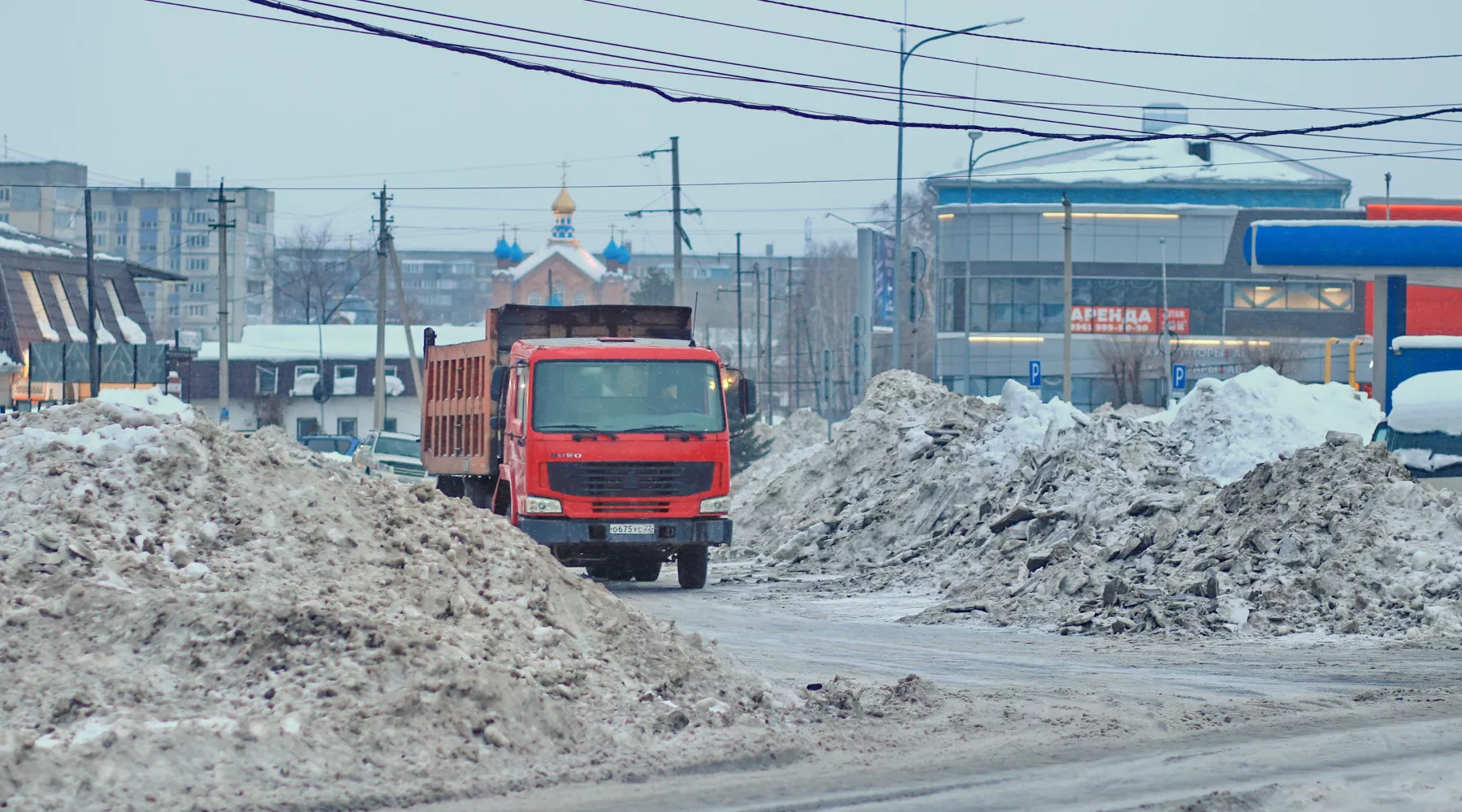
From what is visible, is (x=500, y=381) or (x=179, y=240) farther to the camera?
(x=179, y=240)

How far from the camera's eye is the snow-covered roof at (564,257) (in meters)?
145

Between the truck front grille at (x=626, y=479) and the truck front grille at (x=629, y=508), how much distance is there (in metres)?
0.08

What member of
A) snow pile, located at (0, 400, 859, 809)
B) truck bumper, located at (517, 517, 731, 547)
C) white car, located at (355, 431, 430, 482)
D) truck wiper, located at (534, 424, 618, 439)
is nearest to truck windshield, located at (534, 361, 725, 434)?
truck wiper, located at (534, 424, 618, 439)

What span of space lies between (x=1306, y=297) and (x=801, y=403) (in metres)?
47.1

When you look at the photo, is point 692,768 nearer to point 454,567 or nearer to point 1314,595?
point 454,567

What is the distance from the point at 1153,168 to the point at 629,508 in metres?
66.3

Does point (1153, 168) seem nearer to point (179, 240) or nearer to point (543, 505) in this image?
point (543, 505)

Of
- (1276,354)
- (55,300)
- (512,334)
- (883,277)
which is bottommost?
(512,334)

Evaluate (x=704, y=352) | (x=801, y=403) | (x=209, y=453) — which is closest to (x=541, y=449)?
(x=704, y=352)

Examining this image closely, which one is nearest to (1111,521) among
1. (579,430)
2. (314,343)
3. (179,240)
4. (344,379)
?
(579,430)

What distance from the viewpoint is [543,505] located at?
17125 millimetres

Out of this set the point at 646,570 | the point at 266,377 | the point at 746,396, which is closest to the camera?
the point at 746,396

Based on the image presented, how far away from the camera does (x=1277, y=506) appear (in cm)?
1524

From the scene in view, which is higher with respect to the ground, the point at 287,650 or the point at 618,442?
the point at 618,442
